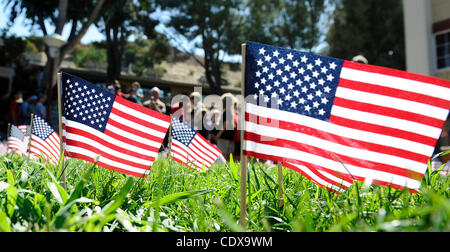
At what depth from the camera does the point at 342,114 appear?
2.29 meters

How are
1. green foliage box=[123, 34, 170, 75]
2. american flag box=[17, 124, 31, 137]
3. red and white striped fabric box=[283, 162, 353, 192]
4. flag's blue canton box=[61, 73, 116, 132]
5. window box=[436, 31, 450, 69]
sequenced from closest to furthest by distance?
red and white striped fabric box=[283, 162, 353, 192] → flag's blue canton box=[61, 73, 116, 132] → american flag box=[17, 124, 31, 137] → window box=[436, 31, 450, 69] → green foliage box=[123, 34, 170, 75]

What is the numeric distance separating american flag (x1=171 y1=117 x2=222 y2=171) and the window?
46.8ft

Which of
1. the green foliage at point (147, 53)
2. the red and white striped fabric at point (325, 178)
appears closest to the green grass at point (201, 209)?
the red and white striped fabric at point (325, 178)

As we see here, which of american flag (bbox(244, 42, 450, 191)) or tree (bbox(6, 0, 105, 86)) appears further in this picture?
tree (bbox(6, 0, 105, 86))

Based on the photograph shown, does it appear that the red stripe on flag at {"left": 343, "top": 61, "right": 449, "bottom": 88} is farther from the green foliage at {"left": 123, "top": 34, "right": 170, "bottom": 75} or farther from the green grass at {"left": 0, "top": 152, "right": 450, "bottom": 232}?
the green foliage at {"left": 123, "top": 34, "right": 170, "bottom": 75}

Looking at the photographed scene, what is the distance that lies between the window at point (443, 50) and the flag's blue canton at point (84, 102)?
642 inches

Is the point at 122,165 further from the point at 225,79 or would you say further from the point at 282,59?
the point at 225,79

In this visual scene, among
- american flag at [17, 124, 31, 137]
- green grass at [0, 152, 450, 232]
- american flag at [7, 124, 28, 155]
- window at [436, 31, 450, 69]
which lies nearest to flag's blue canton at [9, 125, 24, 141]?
american flag at [7, 124, 28, 155]

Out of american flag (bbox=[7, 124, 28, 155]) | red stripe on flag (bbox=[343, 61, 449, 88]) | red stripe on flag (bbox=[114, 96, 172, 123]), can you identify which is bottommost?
american flag (bbox=[7, 124, 28, 155])

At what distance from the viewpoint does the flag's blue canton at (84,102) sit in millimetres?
3078

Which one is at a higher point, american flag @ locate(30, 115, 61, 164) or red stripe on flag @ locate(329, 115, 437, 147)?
red stripe on flag @ locate(329, 115, 437, 147)

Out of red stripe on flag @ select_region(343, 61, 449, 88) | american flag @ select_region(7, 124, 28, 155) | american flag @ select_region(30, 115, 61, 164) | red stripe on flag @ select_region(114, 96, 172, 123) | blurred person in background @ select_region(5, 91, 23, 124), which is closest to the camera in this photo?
red stripe on flag @ select_region(343, 61, 449, 88)

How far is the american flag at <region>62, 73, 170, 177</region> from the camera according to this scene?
3.08m
